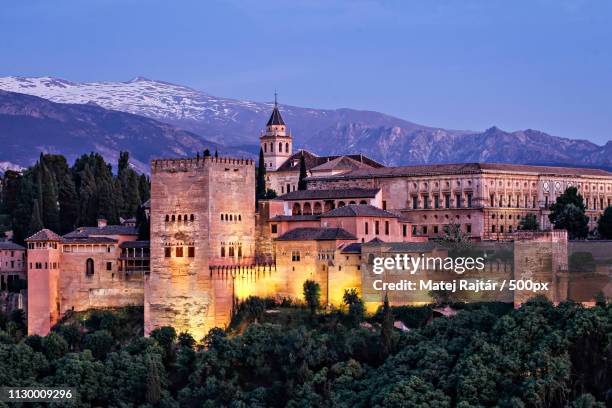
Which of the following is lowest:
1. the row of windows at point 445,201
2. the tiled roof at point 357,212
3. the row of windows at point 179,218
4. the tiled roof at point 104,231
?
the tiled roof at point 104,231

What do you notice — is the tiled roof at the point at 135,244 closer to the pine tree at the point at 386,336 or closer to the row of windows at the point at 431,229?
the pine tree at the point at 386,336

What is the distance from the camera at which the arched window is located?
59188mm

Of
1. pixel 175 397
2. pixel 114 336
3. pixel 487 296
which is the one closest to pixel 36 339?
pixel 114 336

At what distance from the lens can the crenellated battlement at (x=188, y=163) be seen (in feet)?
186

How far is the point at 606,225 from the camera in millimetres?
66688

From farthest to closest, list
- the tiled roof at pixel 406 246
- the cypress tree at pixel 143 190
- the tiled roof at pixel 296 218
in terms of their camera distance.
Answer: the cypress tree at pixel 143 190, the tiled roof at pixel 296 218, the tiled roof at pixel 406 246

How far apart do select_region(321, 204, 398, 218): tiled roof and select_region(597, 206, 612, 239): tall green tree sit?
11458mm

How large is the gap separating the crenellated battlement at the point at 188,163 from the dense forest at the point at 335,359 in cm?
583

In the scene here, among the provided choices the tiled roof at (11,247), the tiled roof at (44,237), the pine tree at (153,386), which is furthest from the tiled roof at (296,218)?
the tiled roof at (11,247)

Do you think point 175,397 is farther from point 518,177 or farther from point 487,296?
point 518,177

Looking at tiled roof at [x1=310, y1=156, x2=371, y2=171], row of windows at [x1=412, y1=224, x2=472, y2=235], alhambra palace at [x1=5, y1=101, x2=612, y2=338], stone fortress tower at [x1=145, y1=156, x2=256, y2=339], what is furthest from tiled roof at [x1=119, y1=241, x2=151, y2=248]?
tiled roof at [x1=310, y1=156, x2=371, y2=171]

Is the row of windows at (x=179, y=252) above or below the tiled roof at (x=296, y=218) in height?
below

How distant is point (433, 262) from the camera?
56.0m

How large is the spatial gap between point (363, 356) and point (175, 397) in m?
6.82
